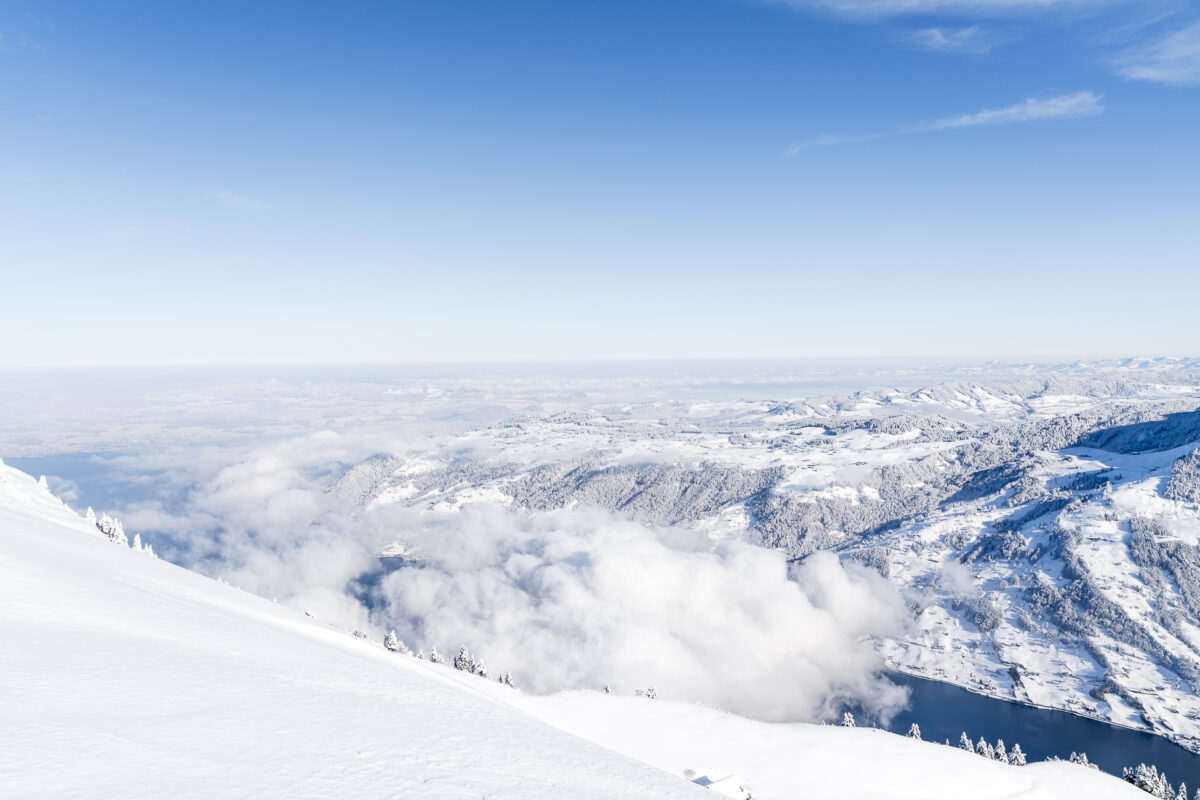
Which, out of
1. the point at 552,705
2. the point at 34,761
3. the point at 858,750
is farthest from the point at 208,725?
the point at 858,750

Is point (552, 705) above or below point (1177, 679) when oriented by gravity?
above

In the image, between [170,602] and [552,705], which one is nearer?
[170,602]

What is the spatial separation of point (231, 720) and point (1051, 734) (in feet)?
812

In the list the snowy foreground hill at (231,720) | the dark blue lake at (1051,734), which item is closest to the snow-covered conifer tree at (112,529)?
the snowy foreground hill at (231,720)

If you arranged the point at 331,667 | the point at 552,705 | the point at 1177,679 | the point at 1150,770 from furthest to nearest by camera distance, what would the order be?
the point at 1177,679 → the point at 1150,770 → the point at 552,705 → the point at 331,667

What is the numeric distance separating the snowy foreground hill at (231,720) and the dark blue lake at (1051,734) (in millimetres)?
188853

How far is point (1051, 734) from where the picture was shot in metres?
176

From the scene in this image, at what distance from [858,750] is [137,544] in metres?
98.1

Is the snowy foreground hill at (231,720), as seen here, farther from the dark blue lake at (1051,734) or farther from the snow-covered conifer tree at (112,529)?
the dark blue lake at (1051,734)

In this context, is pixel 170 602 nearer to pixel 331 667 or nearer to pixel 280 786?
pixel 331 667

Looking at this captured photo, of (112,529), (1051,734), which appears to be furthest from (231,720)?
(1051,734)

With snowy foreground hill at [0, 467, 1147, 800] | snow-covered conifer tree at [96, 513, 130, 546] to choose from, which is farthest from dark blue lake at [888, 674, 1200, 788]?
snow-covered conifer tree at [96, 513, 130, 546]

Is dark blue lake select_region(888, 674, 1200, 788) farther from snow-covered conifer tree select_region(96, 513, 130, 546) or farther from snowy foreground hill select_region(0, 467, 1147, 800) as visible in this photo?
snow-covered conifer tree select_region(96, 513, 130, 546)

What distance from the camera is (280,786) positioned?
12688mm
